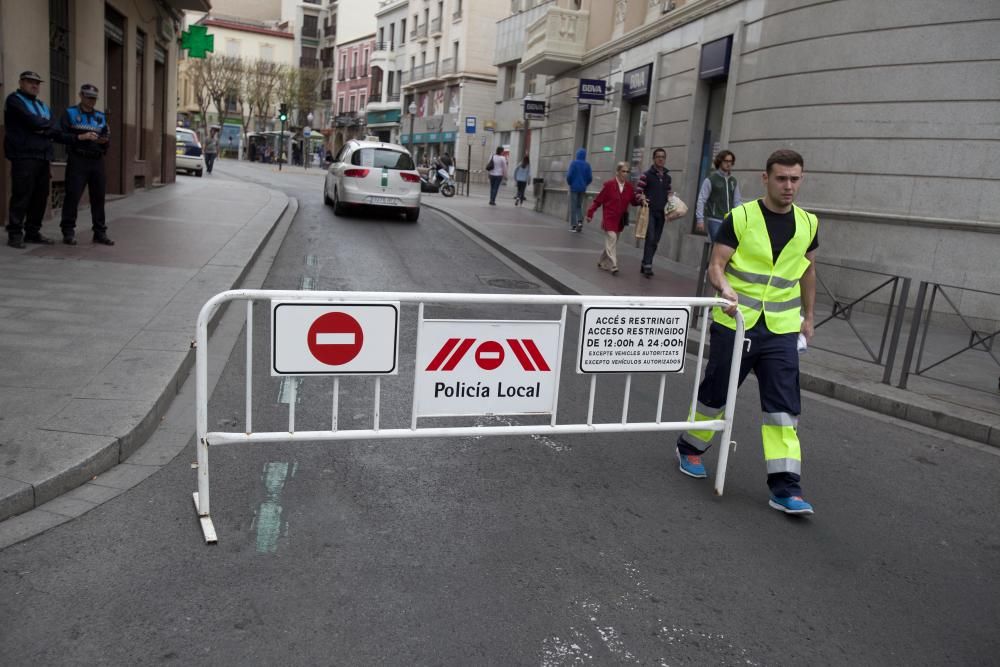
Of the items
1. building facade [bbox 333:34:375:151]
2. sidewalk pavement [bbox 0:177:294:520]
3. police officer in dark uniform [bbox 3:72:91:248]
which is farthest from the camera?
building facade [bbox 333:34:375:151]

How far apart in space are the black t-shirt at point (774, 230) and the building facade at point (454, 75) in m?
45.4

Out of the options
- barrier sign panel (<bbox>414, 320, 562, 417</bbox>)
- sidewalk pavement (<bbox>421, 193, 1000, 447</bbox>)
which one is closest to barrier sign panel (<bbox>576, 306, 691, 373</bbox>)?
barrier sign panel (<bbox>414, 320, 562, 417</bbox>)

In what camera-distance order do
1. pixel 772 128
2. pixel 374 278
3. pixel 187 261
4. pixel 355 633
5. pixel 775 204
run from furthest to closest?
pixel 772 128 < pixel 374 278 < pixel 187 261 < pixel 775 204 < pixel 355 633

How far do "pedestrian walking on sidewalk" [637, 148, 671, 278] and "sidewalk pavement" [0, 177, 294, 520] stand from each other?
19.1ft

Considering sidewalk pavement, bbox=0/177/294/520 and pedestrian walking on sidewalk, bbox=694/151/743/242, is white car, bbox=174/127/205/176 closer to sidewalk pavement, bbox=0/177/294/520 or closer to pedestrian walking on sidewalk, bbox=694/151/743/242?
sidewalk pavement, bbox=0/177/294/520

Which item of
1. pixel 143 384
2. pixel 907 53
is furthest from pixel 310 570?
pixel 907 53

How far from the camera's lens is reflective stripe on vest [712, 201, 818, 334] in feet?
15.5

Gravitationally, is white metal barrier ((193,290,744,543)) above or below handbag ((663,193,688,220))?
below

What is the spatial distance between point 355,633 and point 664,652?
1120 millimetres

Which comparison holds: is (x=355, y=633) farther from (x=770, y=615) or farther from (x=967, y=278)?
(x=967, y=278)

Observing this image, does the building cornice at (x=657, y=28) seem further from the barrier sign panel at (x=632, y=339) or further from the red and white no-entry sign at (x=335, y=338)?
the red and white no-entry sign at (x=335, y=338)

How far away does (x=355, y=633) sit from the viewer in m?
3.13

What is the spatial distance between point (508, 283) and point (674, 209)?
2.71 meters

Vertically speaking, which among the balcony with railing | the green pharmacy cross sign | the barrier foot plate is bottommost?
the barrier foot plate
